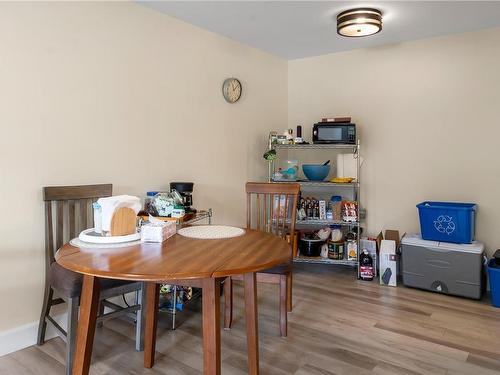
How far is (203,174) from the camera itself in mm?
3227

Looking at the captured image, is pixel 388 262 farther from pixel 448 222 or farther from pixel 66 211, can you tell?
pixel 66 211

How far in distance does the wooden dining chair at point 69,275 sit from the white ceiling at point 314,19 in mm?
1452

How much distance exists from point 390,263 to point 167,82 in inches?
94.2

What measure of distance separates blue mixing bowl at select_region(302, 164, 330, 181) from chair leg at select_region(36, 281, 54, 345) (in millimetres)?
2365

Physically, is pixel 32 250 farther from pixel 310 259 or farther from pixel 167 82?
pixel 310 259

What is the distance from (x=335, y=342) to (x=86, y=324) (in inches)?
55.8

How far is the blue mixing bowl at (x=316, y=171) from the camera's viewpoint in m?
3.54

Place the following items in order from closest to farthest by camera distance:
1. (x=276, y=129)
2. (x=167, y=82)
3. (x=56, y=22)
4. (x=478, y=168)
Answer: (x=56, y=22) → (x=167, y=82) → (x=478, y=168) → (x=276, y=129)

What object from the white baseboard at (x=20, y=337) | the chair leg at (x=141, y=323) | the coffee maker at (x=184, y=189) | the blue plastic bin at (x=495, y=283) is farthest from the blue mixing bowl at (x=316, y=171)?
the white baseboard at (x=20, y=337)

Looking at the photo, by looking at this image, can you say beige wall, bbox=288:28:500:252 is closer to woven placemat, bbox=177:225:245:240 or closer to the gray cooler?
the gray cooler

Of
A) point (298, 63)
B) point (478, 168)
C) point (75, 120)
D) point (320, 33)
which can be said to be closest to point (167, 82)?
point (75, 120)

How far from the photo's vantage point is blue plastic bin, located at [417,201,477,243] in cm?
292

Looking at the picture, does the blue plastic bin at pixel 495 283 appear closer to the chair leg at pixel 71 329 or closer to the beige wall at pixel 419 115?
the beige wall at pixel 419 115

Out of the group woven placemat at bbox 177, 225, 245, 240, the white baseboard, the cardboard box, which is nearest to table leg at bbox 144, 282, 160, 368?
woven placemat at bbox 177, 225, 245, 240
